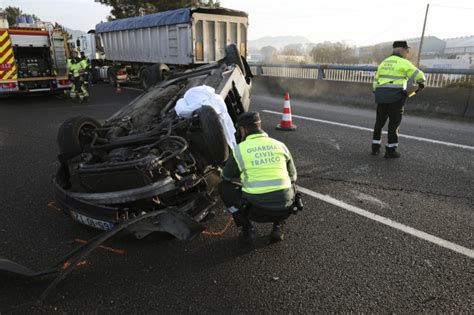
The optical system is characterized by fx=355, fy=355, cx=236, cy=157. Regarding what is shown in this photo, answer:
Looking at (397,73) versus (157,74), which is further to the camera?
(157,74)

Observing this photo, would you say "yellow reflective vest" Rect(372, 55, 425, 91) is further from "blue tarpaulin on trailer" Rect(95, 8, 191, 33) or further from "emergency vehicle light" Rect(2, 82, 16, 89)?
"emergency vehicle light" Rect(2, 82, 16, 89)

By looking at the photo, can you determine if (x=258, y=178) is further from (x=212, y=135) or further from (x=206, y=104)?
(x=206, y=104)

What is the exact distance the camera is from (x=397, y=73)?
5.31 m

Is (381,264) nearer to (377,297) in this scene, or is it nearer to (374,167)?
(377,297)

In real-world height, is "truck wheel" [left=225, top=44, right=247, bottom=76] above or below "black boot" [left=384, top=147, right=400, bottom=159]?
above

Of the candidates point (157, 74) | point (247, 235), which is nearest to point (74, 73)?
point (157, 74)

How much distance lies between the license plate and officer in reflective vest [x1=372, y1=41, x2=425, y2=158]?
4.26 metres

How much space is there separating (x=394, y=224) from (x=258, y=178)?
153 cm

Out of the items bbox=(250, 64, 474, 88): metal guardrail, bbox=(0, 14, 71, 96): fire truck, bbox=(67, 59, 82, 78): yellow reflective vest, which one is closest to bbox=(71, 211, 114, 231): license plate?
bbox=(250, 64, 474, 88): metal guardrail

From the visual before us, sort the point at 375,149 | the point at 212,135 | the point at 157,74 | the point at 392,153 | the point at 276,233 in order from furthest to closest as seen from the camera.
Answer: the point at 157,74, the point at 375,149, the point at 392,153, the point at 212,135, the point at 276,233

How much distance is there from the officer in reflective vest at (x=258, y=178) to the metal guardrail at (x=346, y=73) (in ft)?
27.3

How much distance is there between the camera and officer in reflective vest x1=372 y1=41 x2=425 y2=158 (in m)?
5.27

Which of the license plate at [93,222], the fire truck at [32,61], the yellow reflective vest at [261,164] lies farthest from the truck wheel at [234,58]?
the fire truck at [32,61]

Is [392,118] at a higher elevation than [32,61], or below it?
below
